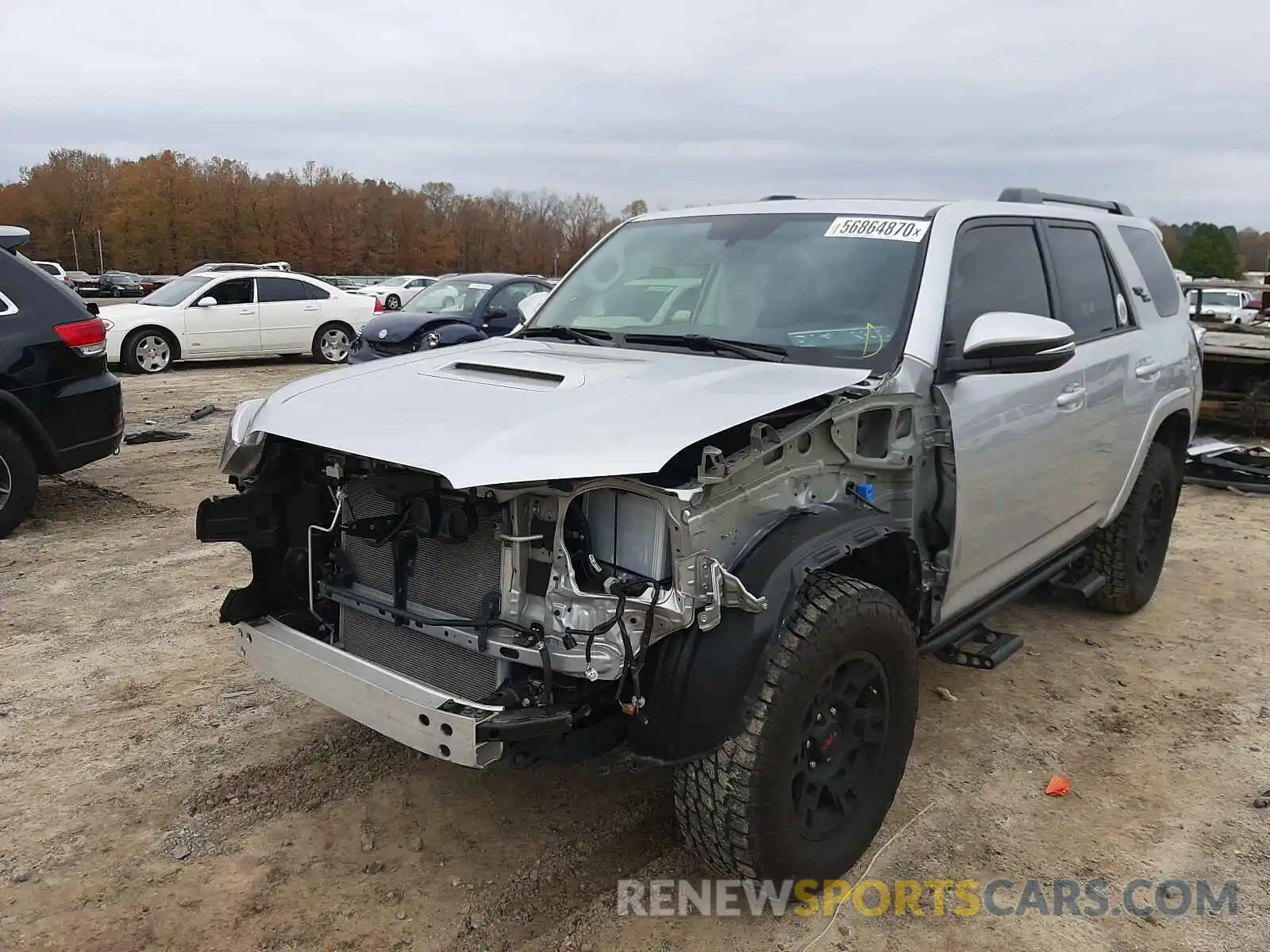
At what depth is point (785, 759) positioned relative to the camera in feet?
8.64

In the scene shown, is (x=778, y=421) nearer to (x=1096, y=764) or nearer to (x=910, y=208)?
(x=910, y=208)

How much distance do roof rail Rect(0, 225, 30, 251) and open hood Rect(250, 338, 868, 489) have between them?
4375mm

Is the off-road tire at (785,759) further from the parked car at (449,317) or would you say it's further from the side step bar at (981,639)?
the parked car at (449,317)

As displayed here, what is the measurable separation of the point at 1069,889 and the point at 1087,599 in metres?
2.54

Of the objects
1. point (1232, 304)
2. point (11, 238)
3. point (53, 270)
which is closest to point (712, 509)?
point (11, 238)

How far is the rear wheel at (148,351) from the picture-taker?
15.2 meters

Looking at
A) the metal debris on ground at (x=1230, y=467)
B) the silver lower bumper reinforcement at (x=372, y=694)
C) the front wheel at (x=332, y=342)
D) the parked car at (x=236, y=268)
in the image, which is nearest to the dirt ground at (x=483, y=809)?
the silver lower bumper reinforcement at (x=372, y=694)

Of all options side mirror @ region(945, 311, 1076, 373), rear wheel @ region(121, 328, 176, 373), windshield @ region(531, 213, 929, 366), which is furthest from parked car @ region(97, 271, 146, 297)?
side mirror @ region(945, 311, 1076, 373)

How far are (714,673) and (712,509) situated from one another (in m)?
0.40

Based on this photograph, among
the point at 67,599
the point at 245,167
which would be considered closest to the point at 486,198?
the point at 245,167

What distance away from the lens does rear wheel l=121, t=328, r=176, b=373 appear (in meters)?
15.2

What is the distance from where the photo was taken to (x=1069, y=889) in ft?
9.87

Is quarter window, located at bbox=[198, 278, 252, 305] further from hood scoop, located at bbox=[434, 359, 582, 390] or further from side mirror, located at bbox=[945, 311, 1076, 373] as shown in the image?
side mirror, located at bbox=[945, 311, 1076, 373]

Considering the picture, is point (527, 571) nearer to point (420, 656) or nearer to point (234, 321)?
point (420, 656)
